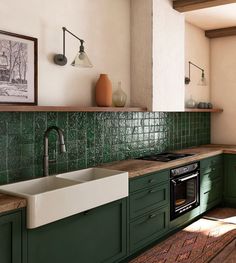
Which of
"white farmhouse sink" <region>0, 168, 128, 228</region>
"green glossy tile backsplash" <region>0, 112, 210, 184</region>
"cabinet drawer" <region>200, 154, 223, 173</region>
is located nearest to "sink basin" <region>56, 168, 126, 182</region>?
"white farmhouse sink" <region>0, 168, 128, 228</region>

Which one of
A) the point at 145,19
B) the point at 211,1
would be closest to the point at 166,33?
the point at 145,19

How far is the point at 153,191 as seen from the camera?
10.9 feet

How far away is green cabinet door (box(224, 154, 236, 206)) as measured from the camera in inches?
189

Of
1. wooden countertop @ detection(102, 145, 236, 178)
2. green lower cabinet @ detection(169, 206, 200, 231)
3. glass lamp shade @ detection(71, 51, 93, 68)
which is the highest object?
glass lamp shade @ detection(71, 51, 93, 68)

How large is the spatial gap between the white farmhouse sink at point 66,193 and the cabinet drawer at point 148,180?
24 centimetres

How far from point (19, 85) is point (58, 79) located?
461mm

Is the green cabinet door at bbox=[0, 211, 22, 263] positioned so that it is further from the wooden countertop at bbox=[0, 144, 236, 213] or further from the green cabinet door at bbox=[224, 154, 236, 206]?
the green cabinet door at bbox=[224, 154, 236, 206]

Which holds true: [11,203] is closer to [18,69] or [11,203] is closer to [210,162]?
[18,69]

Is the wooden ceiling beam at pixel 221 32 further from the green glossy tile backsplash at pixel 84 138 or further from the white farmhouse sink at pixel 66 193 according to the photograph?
the white farmhouse sink at pixel 66 193

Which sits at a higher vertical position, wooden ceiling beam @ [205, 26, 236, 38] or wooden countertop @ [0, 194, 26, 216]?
wooden ceiling beam @ [205, 26, 236, 38]

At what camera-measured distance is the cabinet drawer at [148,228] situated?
309 cm

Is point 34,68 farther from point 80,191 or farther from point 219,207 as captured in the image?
point 219,207

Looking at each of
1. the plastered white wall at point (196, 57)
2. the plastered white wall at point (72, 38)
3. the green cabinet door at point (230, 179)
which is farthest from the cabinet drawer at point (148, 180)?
the plastered white wall at point (196, 57)

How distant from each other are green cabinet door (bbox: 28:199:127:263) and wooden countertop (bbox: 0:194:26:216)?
20 cm
